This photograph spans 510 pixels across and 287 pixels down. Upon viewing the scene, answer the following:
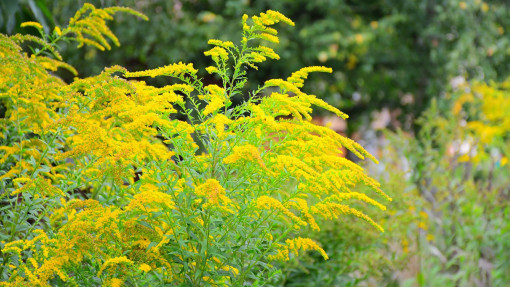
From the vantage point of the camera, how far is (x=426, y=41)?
32.5 ft

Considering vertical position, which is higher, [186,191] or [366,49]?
[366,49]

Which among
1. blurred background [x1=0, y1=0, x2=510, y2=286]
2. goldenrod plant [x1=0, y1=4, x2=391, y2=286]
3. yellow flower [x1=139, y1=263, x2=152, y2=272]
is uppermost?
blurred background [x1=0, y1=0, x2=510, y2=286]

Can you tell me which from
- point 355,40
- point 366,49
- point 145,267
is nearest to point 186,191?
point 145,267

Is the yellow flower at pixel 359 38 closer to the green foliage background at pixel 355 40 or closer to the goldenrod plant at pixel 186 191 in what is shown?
the green foliage background at pixel 355 40

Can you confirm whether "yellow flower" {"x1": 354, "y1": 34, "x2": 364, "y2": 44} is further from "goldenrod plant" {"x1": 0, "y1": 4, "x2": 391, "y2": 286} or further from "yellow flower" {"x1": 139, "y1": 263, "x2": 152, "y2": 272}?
"yellow flower" {"x1": 139, "y1": 263, "x2": 152, "y2": 272}

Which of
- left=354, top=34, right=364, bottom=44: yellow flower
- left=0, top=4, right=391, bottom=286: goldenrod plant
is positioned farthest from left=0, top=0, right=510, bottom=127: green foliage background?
left=0, top=4, right=391, bottom=286: goldenrod plant

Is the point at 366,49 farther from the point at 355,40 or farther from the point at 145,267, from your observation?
the point at 145,267

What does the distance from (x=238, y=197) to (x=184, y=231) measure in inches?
10.1

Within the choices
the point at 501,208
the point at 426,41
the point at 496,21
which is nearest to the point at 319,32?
the point at 426,41

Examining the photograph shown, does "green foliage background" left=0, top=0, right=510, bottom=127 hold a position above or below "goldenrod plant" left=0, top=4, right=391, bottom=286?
above

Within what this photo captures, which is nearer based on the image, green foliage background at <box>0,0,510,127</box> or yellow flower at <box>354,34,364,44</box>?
green foliage background at <box>0,0,510,127</box>

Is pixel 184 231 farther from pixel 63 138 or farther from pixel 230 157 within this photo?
pixel 63 138

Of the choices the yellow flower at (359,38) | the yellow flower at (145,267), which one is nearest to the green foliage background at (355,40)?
the yellow flower at (359,38)

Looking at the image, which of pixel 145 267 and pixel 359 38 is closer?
pixel 145 267
